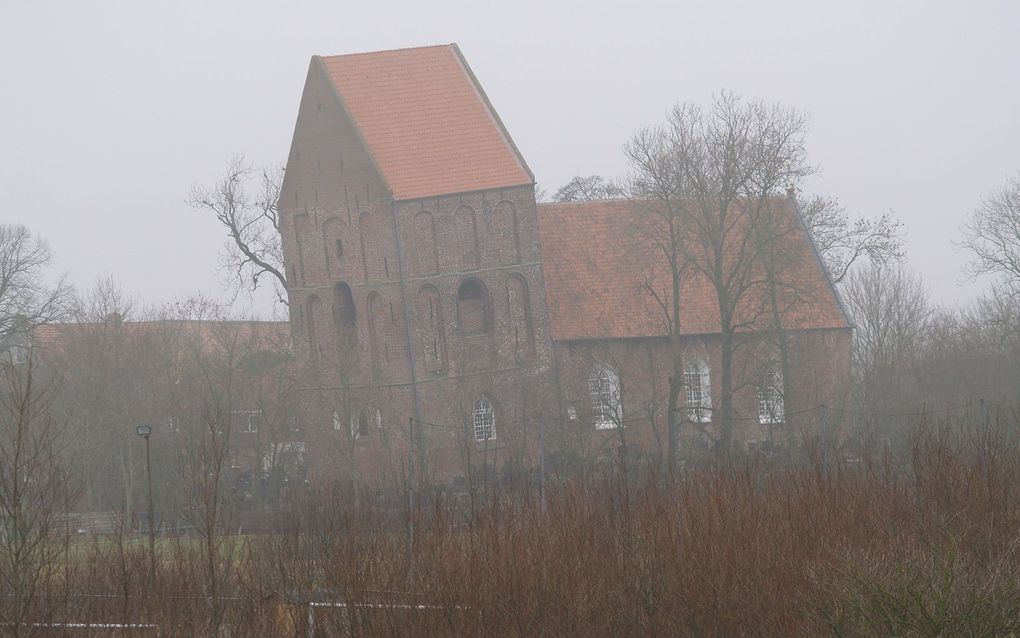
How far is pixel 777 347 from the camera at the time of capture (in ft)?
136

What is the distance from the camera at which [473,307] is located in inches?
1809

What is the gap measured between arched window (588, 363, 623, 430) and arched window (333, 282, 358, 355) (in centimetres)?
815

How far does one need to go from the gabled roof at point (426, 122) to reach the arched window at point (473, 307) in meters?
3.35

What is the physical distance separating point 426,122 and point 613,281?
29.0 feet

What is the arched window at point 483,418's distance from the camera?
44406 mm

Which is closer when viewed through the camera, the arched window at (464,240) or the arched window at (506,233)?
the arched window at (464,240)

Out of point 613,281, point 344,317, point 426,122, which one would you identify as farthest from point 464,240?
point 613,281

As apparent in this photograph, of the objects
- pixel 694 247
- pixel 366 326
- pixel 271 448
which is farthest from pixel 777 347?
pixel 271 448

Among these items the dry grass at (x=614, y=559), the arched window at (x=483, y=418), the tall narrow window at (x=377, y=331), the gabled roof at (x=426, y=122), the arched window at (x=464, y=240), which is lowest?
the dry grass at (x=614, y=559)

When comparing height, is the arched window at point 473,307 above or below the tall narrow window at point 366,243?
below

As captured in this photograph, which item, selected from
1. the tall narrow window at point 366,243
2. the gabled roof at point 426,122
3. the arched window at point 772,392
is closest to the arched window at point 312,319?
the tall narrow window at point 366,243

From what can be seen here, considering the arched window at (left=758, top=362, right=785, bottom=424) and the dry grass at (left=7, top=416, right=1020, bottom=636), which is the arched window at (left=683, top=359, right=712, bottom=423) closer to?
the arched window at (left=758, top=362, right=785, bottom=424)

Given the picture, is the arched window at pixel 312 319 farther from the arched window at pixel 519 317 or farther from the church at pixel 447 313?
the arched window at pixel 519 317

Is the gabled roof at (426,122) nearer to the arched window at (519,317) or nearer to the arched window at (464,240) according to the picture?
the arched window at (464,240)
